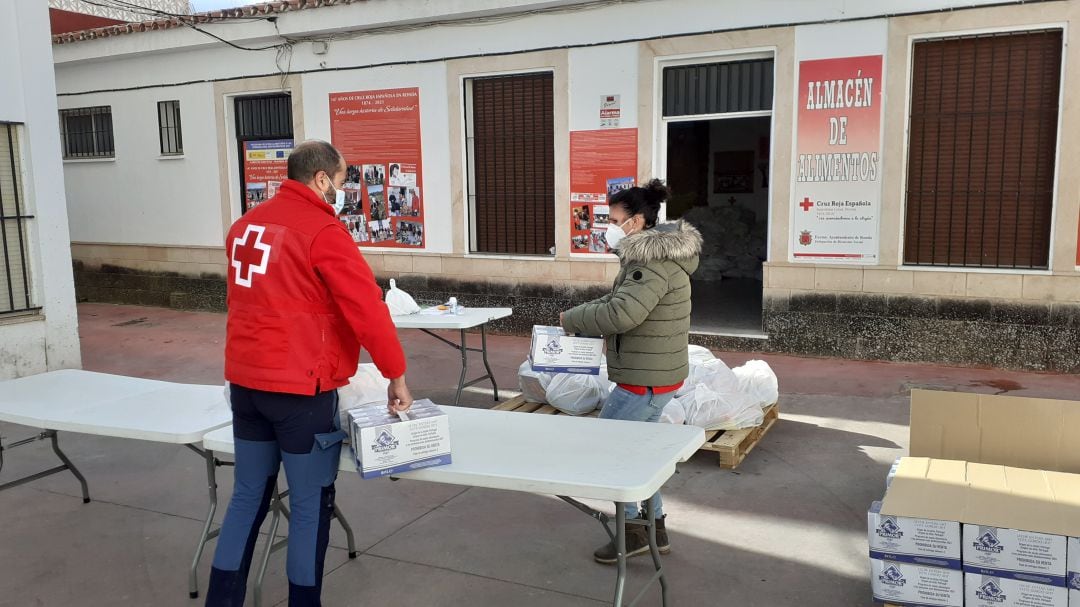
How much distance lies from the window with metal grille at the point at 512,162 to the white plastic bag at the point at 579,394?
395cm

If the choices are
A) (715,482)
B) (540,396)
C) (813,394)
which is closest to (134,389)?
(540,396)

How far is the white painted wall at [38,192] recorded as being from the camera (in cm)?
691

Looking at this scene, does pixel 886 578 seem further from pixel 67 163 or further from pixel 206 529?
pixel 67 163

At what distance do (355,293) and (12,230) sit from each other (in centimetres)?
579

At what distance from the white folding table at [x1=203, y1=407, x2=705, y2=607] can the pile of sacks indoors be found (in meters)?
1.75

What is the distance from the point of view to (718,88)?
812 centimetres

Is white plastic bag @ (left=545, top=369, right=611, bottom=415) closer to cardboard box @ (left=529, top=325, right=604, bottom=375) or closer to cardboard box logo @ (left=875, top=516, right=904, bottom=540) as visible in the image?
cardboard box @ (left=529, top=325, right=604, bottom=375)

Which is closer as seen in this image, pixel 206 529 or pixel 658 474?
pixel 658 474

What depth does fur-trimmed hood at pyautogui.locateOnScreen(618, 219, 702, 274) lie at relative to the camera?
134 inches

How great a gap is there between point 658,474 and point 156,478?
3.47 m

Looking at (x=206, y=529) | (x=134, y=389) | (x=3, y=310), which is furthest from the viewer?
(x=3, y=310)

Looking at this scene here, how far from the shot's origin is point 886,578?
304 cm

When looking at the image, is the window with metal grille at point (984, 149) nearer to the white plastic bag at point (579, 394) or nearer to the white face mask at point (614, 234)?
the white plastic bag at point (579, 394)

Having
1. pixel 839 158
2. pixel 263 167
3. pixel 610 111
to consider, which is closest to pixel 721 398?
pixel 839 158
